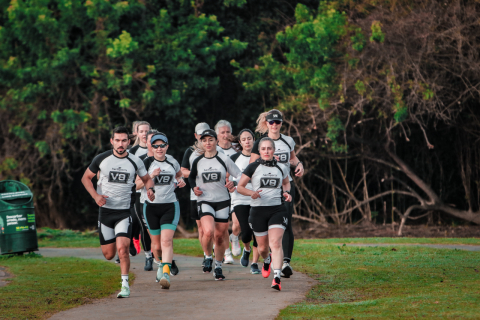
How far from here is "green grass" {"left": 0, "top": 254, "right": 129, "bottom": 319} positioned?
7.90m

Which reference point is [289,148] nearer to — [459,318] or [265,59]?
[459,318]

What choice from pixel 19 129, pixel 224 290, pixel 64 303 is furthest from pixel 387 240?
pixel 19 129

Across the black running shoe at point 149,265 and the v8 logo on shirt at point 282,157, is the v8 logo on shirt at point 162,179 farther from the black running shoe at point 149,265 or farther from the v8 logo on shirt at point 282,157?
the black running shoe at point 149,265

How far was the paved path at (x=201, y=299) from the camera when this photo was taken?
7.20 m

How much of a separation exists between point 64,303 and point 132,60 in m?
12.4

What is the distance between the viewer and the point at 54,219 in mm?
24250

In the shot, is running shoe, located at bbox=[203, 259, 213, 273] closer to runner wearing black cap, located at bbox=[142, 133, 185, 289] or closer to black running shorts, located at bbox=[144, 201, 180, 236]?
runner wearing black cap, located at bbox=[142, 133, 185, 289]

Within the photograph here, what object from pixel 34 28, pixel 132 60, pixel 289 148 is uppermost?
pixel 34 28

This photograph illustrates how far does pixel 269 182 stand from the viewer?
913cm

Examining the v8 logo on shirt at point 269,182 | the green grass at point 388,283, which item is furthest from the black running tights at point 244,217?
the v8 logo on shirt at point 269,182

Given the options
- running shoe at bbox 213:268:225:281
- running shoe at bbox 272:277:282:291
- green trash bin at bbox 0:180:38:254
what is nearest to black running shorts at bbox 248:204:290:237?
running shoe at bbox 272:277:282:291

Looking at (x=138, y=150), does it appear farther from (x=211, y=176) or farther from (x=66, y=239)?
(x=66, y=239)

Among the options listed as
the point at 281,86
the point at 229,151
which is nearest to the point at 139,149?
the point at 229,151

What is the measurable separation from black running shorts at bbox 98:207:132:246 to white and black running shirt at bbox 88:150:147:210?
0.08m
